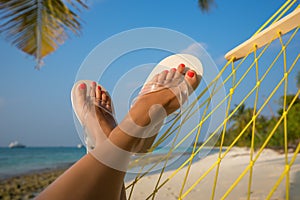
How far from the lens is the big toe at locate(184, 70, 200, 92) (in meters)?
1.02

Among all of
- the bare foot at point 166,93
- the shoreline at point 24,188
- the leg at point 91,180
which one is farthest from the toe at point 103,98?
the shoreline at point 24,188

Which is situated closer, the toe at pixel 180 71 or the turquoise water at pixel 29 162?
the toe at pixel 180 71

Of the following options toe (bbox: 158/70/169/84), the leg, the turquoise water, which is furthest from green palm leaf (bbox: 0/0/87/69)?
the turquoise water

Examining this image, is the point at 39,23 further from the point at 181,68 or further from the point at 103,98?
the point at 181,68

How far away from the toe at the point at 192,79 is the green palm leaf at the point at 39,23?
2388 mm

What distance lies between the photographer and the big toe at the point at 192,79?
102 centimetres

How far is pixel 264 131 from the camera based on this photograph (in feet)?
42.1

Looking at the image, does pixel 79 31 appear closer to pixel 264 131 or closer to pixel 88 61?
pixel 88 61

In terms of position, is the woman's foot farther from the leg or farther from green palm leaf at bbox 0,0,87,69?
green palm leaf at bbox 0,0,87,69

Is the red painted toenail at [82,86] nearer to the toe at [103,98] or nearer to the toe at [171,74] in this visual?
the toe at [103,98]

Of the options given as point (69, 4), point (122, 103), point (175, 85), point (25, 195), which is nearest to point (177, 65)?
point (175, 85)

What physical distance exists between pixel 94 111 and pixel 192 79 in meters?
0.39

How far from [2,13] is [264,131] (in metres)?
11.5

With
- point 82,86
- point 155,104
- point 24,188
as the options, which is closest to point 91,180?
point 155,104
